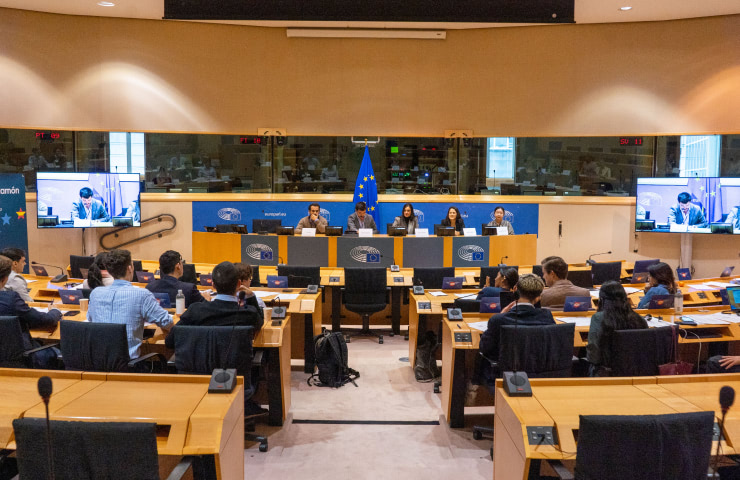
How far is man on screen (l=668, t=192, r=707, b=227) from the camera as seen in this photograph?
1084cm

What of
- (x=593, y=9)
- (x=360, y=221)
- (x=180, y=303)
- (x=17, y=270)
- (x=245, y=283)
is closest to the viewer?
(x=180, y=303)

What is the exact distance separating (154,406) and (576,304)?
3752mm

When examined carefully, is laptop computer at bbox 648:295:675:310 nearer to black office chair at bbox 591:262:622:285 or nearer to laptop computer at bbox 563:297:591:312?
laptop computer at bbox 563:297:591:312

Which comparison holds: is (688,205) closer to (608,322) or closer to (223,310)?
(608,322)

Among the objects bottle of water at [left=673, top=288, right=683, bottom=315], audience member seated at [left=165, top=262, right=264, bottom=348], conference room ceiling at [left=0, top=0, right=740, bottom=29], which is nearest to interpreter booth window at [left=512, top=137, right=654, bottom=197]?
conference room ceiling at [left=0, top=0, right=740, bottom=29]

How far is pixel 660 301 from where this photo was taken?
565 centimetres

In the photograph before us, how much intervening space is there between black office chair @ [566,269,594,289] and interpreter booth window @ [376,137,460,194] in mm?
5319

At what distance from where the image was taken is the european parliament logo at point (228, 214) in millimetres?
11922

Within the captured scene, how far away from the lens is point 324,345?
619 cm

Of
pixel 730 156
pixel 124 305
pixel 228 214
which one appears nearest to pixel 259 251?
pixel 228 214

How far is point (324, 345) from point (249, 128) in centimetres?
704

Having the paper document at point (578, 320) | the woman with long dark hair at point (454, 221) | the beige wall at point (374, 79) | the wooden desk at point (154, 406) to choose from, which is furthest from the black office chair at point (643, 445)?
the beige wall at point (374, 79)

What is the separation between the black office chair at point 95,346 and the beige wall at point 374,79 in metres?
8.46

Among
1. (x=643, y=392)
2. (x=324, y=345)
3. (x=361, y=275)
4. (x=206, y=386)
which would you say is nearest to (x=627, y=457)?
(x=643, y=392)
